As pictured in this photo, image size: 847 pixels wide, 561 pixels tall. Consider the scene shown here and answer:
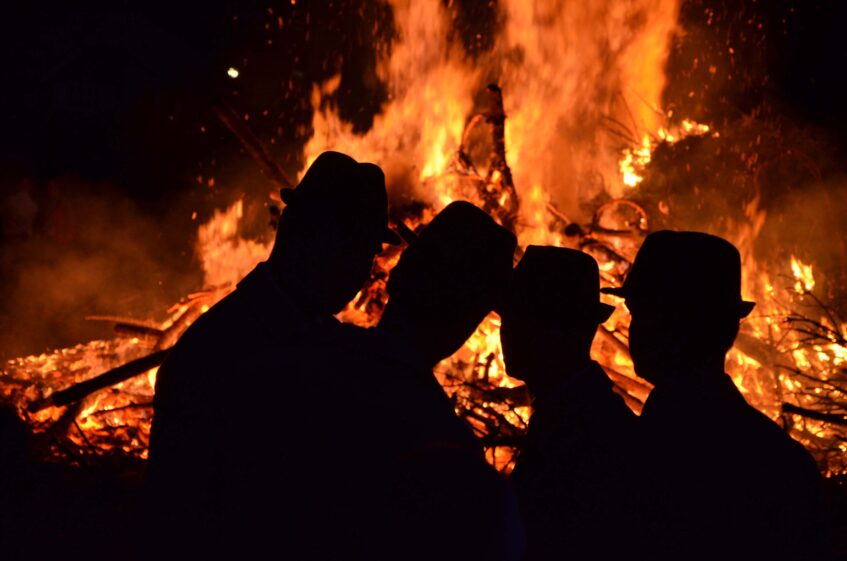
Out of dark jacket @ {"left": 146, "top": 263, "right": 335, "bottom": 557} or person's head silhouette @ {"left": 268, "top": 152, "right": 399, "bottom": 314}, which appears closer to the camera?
dark jacket @ {"left": 146, "top": 263, "right": 335, "bottom": 557}

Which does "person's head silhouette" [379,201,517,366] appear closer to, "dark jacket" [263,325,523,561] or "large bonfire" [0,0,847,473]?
"dark jacket" [263,325,523,561]

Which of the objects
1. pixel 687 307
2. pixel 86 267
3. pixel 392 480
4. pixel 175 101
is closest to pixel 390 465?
pixel 392 480

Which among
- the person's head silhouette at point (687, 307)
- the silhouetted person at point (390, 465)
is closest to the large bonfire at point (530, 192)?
the person's head silhouette at point (687, 307)

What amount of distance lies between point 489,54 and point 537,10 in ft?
3.15

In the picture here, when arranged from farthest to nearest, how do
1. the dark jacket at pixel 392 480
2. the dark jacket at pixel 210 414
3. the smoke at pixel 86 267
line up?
the smoke at pixel 86 267 → the dark jacket at pixel 210 414 → the dark jacket at pixel 392 480

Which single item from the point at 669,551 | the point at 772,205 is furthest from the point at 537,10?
the point at 669,551

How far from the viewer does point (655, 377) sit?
2158mm

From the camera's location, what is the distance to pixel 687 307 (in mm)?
2115

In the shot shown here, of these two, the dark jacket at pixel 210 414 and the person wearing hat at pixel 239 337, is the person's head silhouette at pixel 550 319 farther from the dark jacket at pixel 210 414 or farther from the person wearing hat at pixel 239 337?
the dark jacket at pixel 210 414

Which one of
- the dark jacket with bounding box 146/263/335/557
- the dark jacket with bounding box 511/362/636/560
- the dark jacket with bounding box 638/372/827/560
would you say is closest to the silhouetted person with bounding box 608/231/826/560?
the dark jacket with bounding box 638/372/827/560

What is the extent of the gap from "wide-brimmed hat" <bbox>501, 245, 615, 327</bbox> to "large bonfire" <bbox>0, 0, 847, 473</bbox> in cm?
217

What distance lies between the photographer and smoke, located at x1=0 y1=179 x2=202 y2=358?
793 cm

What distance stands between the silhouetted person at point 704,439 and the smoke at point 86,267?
8076 mm

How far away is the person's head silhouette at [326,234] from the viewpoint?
1.71 m
